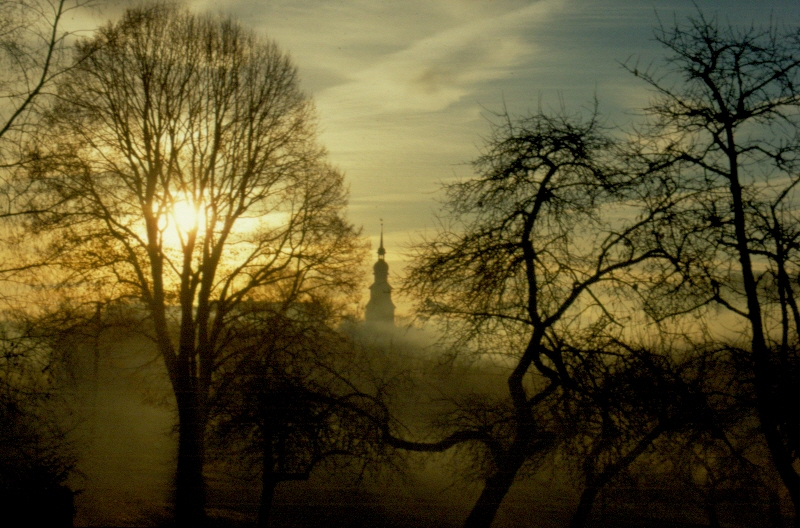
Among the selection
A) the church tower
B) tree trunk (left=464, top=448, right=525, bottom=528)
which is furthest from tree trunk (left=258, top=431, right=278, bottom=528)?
tree trunk (left=464, top=448, right=525, bottom=528)

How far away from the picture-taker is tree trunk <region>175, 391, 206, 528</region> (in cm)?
1105

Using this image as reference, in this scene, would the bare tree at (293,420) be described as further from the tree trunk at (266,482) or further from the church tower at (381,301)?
the church tower at (381,301)

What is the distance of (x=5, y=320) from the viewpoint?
911cm

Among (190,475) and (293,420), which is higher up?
(293,420)

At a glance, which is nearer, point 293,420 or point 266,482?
point 293,420

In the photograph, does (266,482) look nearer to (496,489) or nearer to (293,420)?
(293,420)

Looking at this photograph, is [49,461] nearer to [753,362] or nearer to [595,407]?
[595,407]

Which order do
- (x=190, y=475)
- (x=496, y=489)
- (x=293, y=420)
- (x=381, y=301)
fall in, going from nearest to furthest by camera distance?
1. (x=496, y=489)
2. (x=293, y=420)
3. (x=381, y=301)
4. (x=190, y=475)

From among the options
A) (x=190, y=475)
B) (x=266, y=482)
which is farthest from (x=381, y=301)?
(x=190, y=475)

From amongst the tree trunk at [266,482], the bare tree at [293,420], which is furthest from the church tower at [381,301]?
the tree trunk at [266,482]

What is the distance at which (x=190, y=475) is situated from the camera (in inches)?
454

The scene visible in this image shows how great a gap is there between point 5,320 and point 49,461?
189 cm

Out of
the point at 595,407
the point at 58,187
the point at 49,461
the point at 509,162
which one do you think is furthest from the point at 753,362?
the point at 58,187

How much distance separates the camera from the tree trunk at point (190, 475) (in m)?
11.1
